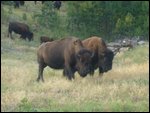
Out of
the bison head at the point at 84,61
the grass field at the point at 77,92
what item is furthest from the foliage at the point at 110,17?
the bison head at the point at 84,61

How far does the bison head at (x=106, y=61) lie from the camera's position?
18.5 metres

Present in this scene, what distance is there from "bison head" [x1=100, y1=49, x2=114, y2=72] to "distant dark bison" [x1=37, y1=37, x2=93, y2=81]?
1.42 meters

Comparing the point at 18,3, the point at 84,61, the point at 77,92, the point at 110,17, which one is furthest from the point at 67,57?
the point at 18,3

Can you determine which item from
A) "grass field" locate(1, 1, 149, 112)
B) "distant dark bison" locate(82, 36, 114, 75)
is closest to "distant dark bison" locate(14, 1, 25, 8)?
"grass field" locate(1, 1, 149, 112)

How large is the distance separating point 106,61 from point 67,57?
1846mm

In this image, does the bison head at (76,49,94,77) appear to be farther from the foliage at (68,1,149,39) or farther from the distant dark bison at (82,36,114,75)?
the foliage at (68,1,149,39)

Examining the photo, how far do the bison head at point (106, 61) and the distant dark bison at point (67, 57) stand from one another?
4.65 ft

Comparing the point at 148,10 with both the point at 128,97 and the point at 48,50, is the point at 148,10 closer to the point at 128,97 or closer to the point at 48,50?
the point at 48,50

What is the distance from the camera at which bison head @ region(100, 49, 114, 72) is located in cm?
1850

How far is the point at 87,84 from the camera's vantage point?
15.2 m

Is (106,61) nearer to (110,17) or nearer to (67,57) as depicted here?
(67,57)

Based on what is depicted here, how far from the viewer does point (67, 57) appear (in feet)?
57.0

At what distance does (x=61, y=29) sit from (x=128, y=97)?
26.7m

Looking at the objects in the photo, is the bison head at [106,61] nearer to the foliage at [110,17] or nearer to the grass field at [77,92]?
the grass field at [77,92]
